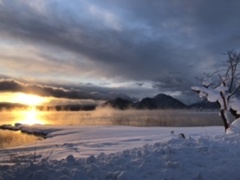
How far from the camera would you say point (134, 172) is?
9.80 meters

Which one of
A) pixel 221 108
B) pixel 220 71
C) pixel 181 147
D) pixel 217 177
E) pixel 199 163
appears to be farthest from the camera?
pixel 220 71

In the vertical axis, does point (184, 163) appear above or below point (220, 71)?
below

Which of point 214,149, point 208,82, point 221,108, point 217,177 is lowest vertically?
point 217,177

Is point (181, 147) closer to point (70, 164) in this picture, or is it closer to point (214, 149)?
point (214, 149)

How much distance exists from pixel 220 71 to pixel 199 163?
16.2 metres

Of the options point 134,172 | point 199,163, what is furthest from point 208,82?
point 134,172

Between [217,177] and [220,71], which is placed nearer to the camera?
[217,177]

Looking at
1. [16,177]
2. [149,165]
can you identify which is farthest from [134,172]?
[16,177]

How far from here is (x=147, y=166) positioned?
1021 centimetres

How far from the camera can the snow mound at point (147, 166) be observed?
948cm

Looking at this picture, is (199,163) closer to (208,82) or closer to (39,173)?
(39,173)

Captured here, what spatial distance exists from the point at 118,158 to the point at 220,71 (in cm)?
1721

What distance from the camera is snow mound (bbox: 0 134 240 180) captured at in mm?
9477

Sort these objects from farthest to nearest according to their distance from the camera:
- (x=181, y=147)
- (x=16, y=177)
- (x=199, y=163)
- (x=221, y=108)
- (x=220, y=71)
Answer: (x=220, y=71) < (x=221, y=108) < (x=181, y=147) < (x=199, y=163) < (x=16, y=177)
